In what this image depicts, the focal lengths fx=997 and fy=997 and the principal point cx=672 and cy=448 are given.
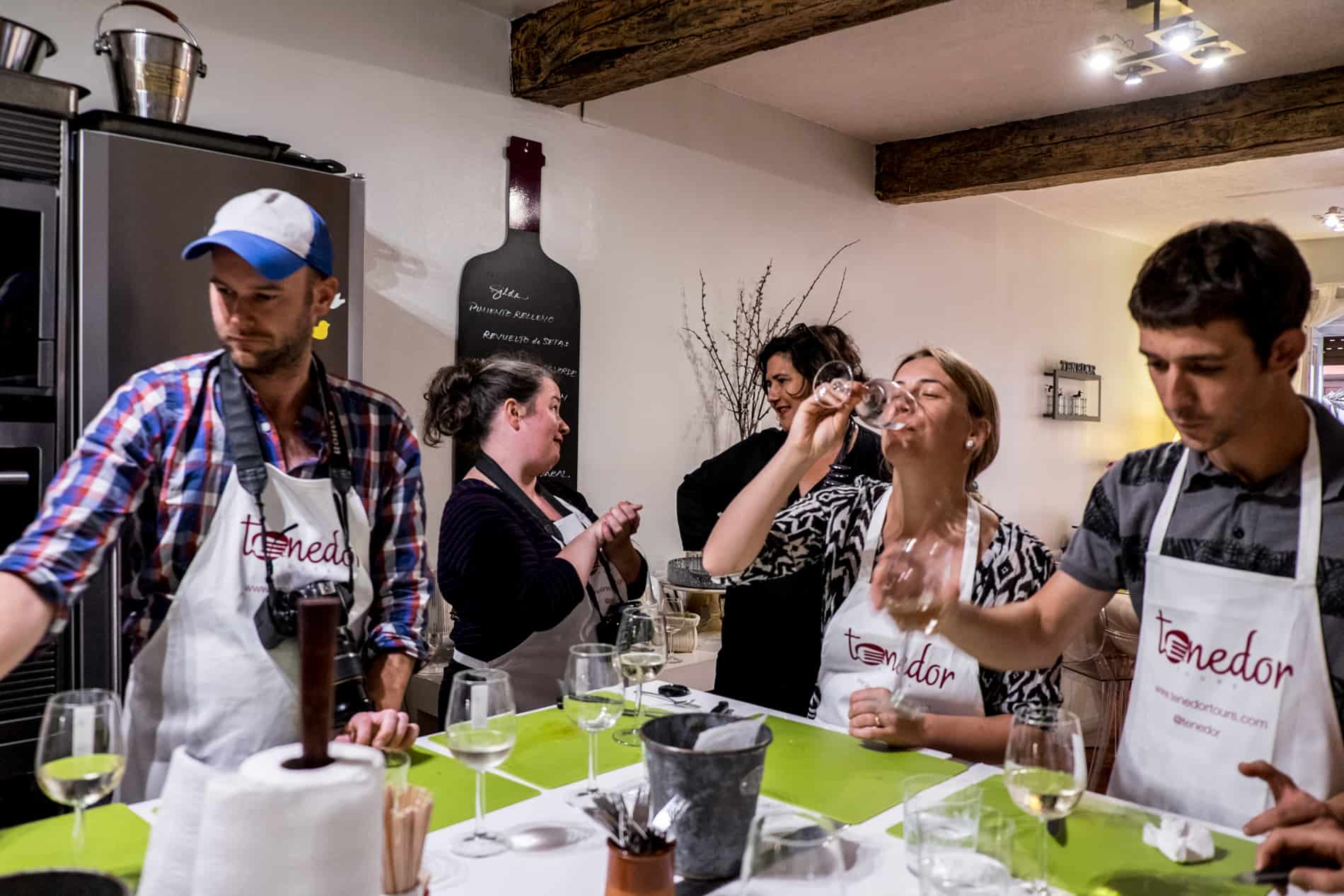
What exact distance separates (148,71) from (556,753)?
1844 mm

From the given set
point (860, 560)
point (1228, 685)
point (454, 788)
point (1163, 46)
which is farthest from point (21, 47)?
point (1163, 46)

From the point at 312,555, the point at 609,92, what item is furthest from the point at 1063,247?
the point at 312,555

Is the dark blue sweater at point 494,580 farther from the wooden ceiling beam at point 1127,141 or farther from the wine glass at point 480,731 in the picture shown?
the wooden ceiling beam at point 1127,141

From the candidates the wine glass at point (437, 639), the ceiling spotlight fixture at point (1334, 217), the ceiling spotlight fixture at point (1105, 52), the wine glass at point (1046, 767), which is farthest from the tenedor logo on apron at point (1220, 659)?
the ceiling spotlight fixture at point (1334, 217)

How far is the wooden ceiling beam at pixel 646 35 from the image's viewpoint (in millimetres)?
2910

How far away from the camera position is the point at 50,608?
128 centimetres

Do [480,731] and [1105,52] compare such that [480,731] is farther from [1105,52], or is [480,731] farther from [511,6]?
[1105,52]

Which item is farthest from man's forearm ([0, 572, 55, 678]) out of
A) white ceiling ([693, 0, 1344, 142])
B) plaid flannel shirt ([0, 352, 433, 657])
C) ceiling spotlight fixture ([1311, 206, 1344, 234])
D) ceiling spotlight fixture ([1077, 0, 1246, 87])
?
ceiling spotlight fixture ([1311, 206, 1344, 234])

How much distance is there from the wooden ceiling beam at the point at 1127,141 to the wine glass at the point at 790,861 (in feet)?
14.2

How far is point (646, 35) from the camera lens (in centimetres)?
315

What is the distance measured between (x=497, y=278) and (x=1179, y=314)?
8.32 ft

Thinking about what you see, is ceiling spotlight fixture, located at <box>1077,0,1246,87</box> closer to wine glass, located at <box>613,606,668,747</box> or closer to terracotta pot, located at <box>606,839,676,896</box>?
wine glass, located at <box>613,606,668,747</box>

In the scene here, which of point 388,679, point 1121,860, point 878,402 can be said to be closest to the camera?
point 1121,860

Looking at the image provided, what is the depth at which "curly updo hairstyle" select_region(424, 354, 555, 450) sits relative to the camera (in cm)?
255
